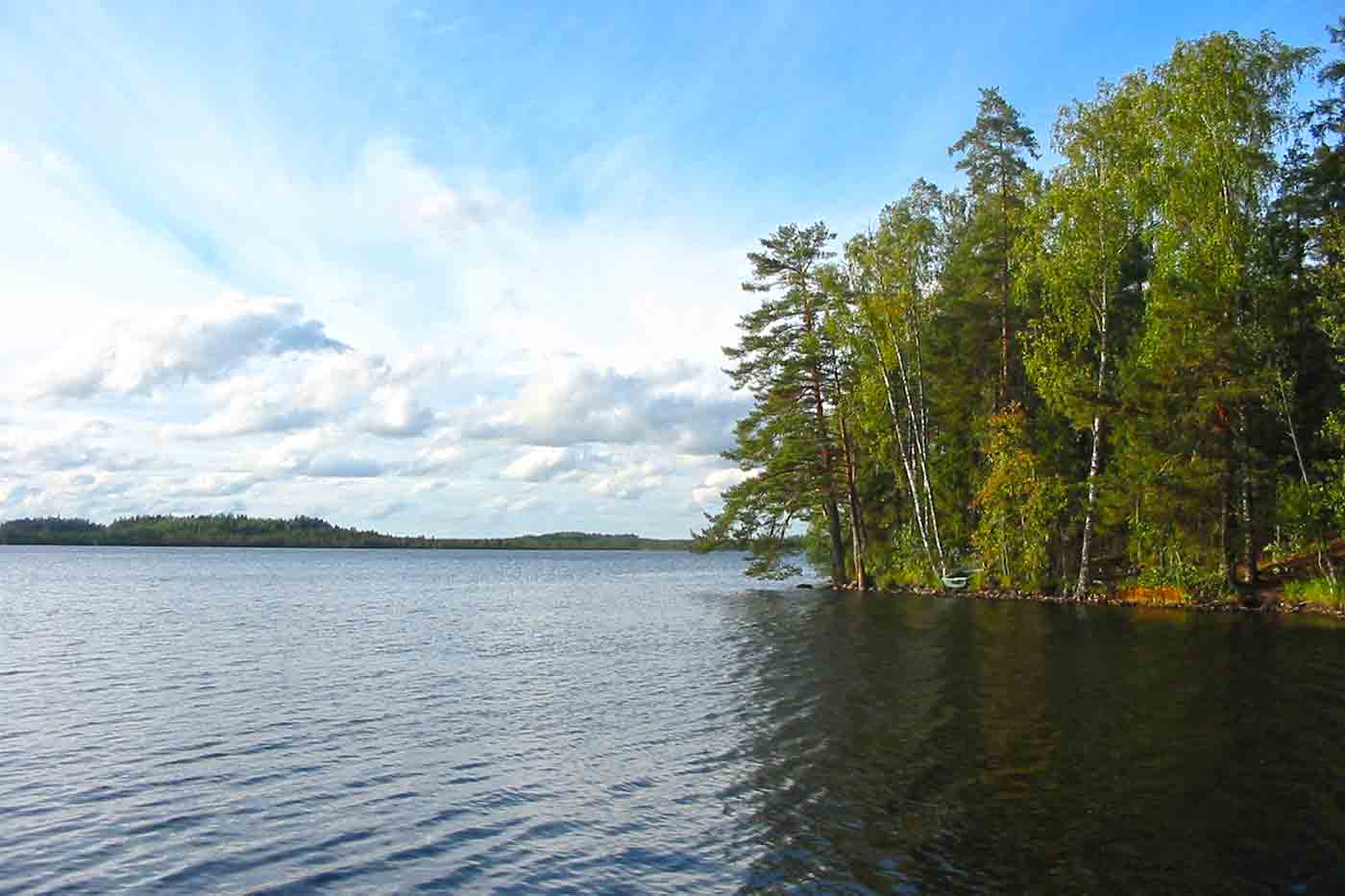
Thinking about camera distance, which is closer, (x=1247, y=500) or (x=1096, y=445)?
(x=1247, y=500)

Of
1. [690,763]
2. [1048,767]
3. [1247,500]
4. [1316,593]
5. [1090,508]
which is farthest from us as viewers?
[1090,508]

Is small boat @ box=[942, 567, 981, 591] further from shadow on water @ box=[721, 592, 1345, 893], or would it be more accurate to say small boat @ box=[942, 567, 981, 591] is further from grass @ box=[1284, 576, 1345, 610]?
shadow on water @ box=[721, 592, 1345, 893]

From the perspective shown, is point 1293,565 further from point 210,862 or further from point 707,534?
point 210,862

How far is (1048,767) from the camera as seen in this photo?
1373 centimetres

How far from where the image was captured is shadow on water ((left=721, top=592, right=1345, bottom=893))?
9.95 m

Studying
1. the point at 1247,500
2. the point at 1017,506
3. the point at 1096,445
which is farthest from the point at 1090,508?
the point at 1247,500

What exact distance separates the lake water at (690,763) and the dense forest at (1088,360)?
6.73 m

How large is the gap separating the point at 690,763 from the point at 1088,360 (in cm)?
3372

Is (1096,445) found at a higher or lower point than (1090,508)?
higher

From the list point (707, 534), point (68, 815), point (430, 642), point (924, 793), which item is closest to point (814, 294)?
point (707, 534)

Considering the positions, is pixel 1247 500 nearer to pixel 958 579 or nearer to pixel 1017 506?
pixel 1017 506

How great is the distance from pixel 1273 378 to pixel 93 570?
3463 inches

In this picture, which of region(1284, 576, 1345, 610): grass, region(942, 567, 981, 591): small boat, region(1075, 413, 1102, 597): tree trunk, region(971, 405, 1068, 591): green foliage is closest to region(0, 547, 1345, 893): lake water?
region(1284, 576, 1345, 610): grass

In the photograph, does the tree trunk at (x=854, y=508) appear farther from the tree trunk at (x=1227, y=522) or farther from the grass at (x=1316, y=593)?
the grass at (x=1316, y=593)
